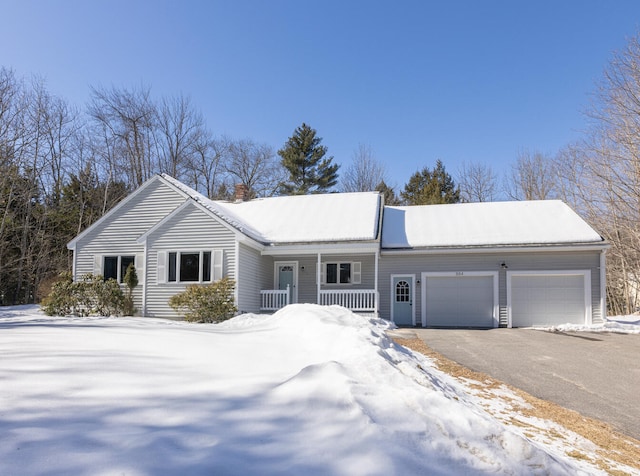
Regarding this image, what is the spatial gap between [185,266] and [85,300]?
11.4 ft

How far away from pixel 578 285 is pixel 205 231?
1288 centimetres

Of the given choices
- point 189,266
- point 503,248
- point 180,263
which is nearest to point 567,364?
point 503,248

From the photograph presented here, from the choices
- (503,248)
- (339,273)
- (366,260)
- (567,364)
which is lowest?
(567,364)

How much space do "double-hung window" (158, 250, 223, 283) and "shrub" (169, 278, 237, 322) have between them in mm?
765

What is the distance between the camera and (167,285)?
1450 centimetres

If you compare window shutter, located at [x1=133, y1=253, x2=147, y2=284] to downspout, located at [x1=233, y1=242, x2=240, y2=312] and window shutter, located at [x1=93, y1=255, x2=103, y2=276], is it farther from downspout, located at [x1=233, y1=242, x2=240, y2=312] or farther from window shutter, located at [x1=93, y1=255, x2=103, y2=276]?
downspout, located at [x1=233, y1=242, x2=240, y2=312]

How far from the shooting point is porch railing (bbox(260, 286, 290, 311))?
50.6 feet

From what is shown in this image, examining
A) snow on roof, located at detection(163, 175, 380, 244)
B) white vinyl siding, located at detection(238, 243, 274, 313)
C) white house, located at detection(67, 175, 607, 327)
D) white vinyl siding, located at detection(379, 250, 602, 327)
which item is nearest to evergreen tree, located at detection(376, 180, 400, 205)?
snow on roof, located at detection(163, 175, 380, 244)

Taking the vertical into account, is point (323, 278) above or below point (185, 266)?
below

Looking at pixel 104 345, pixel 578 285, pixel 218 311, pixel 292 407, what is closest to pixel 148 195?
pixel 218 311

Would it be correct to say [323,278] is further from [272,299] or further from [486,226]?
[486,226]

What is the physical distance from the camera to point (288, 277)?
55.6 ft

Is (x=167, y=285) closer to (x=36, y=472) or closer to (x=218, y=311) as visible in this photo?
(x=218, y=311)

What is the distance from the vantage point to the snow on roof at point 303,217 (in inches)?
606
